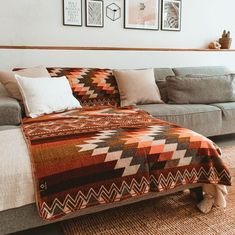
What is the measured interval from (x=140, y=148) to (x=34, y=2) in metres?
2.14

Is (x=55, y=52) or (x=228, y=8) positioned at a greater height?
(x=228, y=8)

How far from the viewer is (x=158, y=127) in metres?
1.89

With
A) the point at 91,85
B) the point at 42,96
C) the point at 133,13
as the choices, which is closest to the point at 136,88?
the point at 91,85

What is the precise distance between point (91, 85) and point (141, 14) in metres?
1.24

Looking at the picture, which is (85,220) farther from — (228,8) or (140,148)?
(228,8)

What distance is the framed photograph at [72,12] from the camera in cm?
307

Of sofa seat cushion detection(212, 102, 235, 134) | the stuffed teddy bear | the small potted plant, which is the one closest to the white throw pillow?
sofa seat cushion detection(212, 102, 235, 134)

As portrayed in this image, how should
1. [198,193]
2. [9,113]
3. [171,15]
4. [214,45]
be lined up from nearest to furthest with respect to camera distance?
[198,193] < [9,113] < [171,15] < [214,45]

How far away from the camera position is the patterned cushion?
2.72m

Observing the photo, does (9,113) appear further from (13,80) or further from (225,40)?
(225,40)

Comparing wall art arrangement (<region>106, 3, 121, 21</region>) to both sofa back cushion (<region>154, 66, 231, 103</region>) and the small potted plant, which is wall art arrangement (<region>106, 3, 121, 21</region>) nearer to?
sofa back cushion (<region>154, 66, 231, 103</region>)

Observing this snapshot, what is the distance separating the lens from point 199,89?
2.98m

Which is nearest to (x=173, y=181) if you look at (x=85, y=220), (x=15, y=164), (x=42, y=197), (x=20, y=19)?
(x=85, y=220)

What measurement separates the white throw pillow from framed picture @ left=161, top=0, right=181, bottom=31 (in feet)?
5.87
